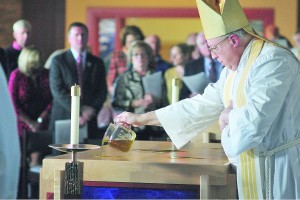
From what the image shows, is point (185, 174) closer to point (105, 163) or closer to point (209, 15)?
point (105, 163)

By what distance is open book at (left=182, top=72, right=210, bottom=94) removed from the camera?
735 centimetres

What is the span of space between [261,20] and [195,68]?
2.32 metres

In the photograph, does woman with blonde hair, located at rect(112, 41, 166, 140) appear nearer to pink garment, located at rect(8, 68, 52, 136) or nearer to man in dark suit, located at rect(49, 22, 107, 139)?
man in dark suit, located at rect(49, 22, 107, 139)

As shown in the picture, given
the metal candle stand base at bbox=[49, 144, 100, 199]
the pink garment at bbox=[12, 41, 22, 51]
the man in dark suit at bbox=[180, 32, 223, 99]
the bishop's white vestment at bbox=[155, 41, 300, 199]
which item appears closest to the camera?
the metal candle stand base at bbox=[49, 144, 100, 199]

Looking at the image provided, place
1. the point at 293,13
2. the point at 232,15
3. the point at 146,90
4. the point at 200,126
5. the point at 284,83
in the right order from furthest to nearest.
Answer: the point at 293,13 → the point at 146,90 → the point at 200,126 → the point at 232,15 → the point at 284,83

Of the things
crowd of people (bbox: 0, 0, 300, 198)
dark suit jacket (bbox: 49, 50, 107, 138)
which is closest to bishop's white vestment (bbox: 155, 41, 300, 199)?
crowd of people (bbox: 0, 0, 300, 198)

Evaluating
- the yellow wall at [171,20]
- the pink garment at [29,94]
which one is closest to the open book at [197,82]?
the pink garment at [29,94]

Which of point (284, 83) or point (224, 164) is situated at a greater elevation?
point (284, 83)

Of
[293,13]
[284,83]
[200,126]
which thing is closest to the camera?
[284,83]

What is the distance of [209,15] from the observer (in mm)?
3502

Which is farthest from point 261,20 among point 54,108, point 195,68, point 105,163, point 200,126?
point 105,163

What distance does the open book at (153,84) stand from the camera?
288 inches

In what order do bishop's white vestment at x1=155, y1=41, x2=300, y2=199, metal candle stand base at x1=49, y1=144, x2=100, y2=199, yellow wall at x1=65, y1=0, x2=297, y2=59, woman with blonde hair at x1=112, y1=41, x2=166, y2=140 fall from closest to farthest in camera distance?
1. metal candle stand base at x1=49, y1=144, x2=100, y2=199
2. bishop's white vestment at x1=155, y1=41, x2=300, y2=199
3. woman with blonde hair at x1=112, y1=41, x2=166, y2=140
4. yellow wall at x1=65, y1=0, x2=297, y2=59

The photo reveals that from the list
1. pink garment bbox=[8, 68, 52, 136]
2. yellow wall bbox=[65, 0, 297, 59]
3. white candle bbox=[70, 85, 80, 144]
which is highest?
yellow wall bbox=[65, 0, 297, 59]
